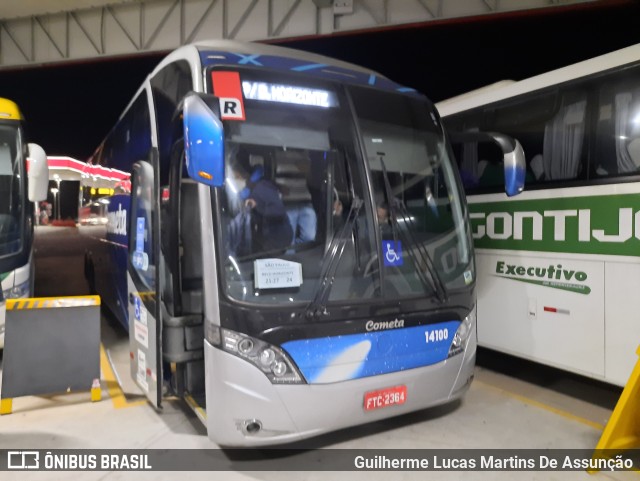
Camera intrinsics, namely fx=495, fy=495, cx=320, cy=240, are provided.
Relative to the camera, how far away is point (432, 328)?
406 cm

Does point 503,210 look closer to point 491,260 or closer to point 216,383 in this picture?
point 491,260

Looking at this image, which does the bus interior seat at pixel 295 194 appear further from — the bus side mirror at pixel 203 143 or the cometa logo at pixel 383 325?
the cometa logo at pixel 383 325

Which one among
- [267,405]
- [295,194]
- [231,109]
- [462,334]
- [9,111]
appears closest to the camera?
[267,405]

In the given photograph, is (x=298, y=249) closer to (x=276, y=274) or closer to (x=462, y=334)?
(x=276, y=274)

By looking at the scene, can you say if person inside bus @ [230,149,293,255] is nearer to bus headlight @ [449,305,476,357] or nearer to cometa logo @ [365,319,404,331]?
cometa logo @ [365,319,404,331]

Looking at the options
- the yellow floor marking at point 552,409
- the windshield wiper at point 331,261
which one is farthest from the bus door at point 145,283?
the yellow floor marking at point 552,409

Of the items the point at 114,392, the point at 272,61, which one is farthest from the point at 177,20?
the point at 114,392

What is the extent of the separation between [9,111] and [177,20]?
21.0 ft

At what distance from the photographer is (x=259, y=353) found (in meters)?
3.46

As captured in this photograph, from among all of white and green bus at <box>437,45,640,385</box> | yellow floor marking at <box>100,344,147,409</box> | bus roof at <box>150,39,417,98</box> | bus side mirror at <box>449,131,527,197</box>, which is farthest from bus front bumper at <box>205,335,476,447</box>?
white and green bus at <box>437,45,640,385</box>

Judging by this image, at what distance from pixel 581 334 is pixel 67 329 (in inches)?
202

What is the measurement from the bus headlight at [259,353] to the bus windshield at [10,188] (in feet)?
13.5

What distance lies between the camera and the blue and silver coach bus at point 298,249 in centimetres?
346

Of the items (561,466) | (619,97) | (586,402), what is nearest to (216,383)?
(561,466)
